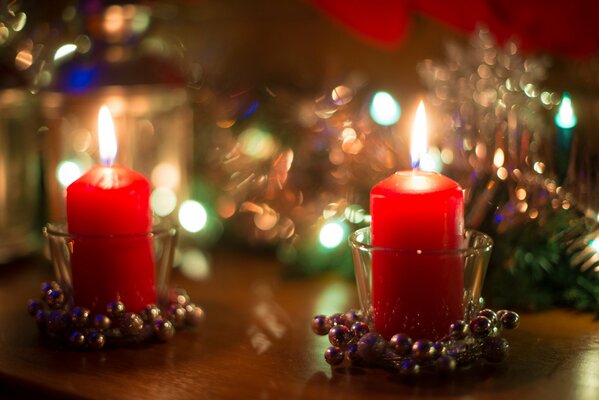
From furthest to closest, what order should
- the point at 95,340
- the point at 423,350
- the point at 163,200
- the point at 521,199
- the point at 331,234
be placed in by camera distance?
the point at 163,200 → the point at 331,234 → the point at 521,199 → the point at 95,340 → the point at 423,350

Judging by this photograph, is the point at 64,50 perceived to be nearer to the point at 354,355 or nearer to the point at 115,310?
the point at 115,310

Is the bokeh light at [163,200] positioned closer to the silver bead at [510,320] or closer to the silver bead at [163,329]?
the silver bead at [163,329]

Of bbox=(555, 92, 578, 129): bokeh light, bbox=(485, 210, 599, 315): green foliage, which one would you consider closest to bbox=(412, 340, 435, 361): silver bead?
bbox=(485, 210, 599, 315): green foliage

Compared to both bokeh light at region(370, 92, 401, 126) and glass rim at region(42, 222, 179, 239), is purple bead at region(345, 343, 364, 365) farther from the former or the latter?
bokeh light at region(370, 92, 401, 126)

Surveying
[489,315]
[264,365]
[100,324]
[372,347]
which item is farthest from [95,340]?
[489,315]

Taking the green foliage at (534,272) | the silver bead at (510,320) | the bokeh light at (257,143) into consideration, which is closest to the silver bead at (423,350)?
the silver bead at (510,320)

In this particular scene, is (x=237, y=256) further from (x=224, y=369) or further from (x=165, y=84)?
(x=224, y=369)
